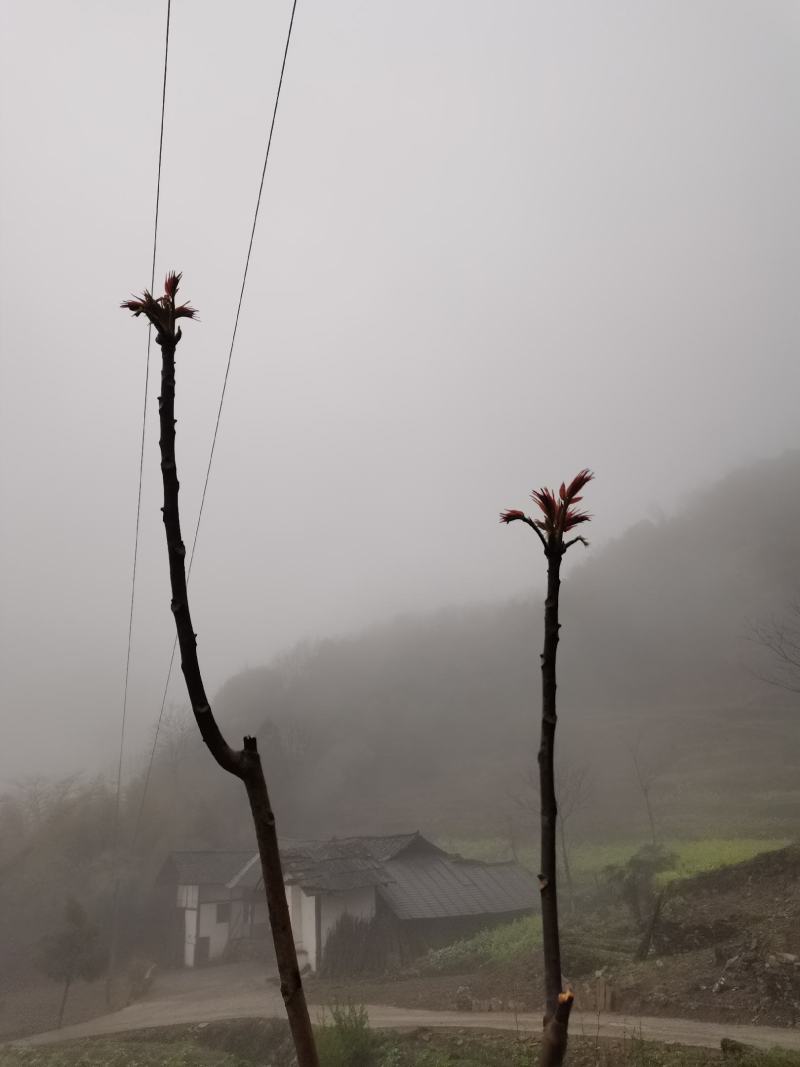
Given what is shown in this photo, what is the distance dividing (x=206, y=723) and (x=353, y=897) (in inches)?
1619

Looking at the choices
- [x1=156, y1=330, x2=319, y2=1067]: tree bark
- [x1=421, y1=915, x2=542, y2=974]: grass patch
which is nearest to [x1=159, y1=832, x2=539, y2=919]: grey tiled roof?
[x1=421, y1=915, x2=542, y2=974]: grass patch

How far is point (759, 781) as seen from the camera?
231ft

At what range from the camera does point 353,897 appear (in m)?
39.2

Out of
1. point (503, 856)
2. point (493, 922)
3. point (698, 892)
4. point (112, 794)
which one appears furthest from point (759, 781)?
point (112, 794)

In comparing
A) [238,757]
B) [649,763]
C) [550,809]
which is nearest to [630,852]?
[649,763]

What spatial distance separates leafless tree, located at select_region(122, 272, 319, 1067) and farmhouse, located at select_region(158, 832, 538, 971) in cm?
3853

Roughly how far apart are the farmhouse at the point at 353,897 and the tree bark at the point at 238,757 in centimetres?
3852

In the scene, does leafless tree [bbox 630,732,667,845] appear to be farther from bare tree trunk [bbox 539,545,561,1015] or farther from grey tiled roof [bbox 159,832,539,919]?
bare tree trunk [bbox 539,545,561,1015]

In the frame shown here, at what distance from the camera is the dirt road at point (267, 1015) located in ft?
52.8

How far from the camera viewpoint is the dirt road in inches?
634

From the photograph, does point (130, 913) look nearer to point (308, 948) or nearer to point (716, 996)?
point (308, 948)

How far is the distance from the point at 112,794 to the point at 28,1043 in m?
42.3

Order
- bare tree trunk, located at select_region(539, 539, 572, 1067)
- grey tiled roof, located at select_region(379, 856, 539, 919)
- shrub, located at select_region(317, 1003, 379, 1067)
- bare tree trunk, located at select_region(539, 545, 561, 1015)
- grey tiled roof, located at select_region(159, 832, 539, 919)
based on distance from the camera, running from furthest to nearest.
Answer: grey tiled roof, located at select_region(159, 832, 539, 919) < grey tiled roof, located at select_region(379, 856, 539, 919) < shrub, located at select_region(317, 1003, 379, 1067) < bare tree trunk, located at select_region(539, 545, 561, 1015) < bare tree trunk, located at select_region(539, 539, 572, 1067)

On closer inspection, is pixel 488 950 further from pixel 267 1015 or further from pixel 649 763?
pixel 649 763
